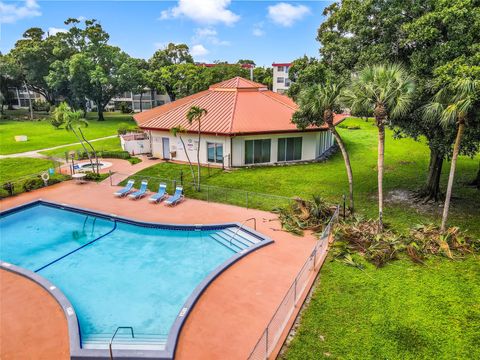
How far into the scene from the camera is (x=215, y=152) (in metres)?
30.1

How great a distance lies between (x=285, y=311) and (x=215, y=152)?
67.3ft

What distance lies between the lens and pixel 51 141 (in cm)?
4256

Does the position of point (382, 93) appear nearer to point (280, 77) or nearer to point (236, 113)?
point (236, 113)

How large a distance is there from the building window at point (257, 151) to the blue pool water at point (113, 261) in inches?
505

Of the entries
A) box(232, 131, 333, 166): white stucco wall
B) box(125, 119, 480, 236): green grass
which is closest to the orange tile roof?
box(232, 131, 333, 166): white stucco wall

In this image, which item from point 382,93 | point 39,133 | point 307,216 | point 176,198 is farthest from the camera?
point 39,133

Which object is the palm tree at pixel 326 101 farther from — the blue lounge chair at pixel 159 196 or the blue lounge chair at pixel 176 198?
the blue lounge chair at pixel 159 196

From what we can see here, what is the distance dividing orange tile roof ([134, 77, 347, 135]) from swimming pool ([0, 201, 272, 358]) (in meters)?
12.4

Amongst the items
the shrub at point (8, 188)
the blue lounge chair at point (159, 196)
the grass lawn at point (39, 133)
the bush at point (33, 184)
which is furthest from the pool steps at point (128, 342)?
the grass lawn at point (39, 133)

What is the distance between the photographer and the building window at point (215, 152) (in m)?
29.8

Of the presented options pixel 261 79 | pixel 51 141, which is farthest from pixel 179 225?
pixel 261 79

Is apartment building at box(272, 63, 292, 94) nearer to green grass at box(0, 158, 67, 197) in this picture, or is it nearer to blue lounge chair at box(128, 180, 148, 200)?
green grass at box(0, 158, 67, 197)

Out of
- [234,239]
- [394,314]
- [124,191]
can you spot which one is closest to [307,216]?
[234,239]

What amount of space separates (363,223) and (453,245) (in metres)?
3.88
